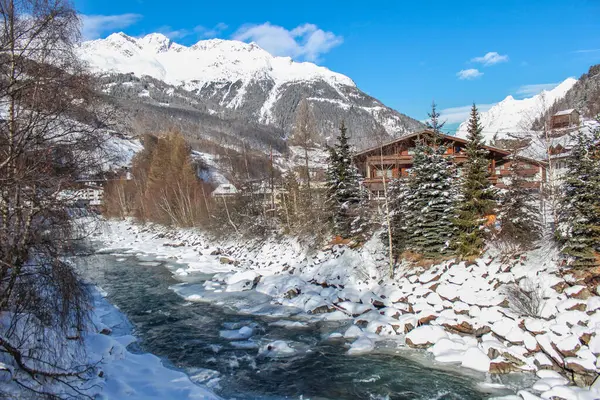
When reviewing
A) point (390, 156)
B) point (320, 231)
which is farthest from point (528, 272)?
point (390, 156)

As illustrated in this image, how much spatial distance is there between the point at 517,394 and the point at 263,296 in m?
14.4

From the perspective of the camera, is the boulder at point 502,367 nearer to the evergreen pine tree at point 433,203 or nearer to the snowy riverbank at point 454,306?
the snowy riverbank at point 454,306

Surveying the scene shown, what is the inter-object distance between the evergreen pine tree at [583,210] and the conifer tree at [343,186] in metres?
13.3

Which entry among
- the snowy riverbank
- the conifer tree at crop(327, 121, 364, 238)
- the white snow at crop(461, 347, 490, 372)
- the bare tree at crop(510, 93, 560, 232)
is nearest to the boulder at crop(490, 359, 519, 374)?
the snowy riverbank

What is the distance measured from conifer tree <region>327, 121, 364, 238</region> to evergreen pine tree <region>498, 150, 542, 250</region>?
9880mm

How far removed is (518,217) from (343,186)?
1168 centimetres

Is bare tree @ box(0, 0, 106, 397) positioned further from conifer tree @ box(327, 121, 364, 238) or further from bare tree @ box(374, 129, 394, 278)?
conifer tree @ box(327, 121, 364, 238)

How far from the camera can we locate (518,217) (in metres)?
18.2

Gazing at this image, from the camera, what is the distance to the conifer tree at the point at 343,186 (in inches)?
1062

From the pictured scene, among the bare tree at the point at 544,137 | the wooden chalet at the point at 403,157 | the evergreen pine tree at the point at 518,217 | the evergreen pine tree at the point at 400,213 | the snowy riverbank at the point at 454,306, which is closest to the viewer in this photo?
the snowy riverbank at the point at 454,306

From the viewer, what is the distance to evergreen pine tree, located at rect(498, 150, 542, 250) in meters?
17.9

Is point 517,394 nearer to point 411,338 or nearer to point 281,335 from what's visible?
point 411,338

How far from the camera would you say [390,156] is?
110 feet

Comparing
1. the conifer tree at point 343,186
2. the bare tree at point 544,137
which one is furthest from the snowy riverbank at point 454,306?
the bare tree at point 544,137
